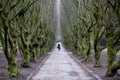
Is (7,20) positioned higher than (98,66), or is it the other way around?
(7,20)

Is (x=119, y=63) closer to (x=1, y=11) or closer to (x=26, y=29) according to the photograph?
(x=1, y=11)

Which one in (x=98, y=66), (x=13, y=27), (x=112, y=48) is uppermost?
(x=13, y=27)

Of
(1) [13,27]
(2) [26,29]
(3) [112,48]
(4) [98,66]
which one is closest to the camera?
(3) [112,48]

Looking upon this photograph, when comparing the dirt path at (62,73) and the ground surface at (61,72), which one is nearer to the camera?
the ground surface at (61,72)

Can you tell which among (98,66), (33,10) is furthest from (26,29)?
(98,66)

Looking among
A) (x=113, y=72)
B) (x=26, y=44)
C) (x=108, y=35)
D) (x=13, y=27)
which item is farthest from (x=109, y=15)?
(x=26, y=44)

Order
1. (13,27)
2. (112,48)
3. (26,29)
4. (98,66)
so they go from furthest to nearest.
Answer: (26,29), (98,66), (13,27), (112,48)

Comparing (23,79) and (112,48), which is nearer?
(23,79)

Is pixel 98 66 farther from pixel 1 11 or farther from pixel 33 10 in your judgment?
pixel 1 11

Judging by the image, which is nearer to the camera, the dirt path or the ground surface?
the ground surface

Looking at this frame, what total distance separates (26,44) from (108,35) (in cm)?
1047

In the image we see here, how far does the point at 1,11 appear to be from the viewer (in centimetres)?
1833

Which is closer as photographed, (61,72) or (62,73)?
(62,73)

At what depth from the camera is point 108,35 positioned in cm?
2166
